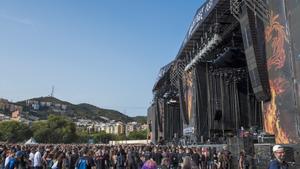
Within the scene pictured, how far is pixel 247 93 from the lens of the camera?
42219mm

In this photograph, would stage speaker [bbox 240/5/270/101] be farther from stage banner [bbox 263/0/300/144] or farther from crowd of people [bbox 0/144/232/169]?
crowd of people [bbox 0/144/232/169]

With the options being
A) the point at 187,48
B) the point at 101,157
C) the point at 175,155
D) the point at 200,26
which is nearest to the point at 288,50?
the point at 175,155

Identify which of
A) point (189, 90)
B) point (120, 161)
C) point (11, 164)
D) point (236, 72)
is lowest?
point (120, 161)

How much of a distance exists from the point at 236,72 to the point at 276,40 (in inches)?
712

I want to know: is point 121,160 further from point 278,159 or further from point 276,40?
point 278,159

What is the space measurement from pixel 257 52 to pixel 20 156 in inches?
565

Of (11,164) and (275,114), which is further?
(275,114)

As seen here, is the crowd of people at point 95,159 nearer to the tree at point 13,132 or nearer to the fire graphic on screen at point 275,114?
the fire graphic on screen at point 275,114

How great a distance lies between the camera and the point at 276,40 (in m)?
22.5

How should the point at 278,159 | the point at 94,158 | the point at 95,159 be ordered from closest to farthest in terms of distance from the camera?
the point at 278,159
the point at 94,158
the point at 95,159

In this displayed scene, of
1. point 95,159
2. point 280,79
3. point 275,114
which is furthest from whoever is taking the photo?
point 275,114

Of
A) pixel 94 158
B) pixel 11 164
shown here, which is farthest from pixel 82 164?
pixel 94 158

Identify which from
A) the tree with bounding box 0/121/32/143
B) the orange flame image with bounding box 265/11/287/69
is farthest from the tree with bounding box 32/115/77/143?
the orange flame image with bounding box 265/11/287/69

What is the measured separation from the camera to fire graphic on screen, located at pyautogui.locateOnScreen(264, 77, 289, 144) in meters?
21.9
